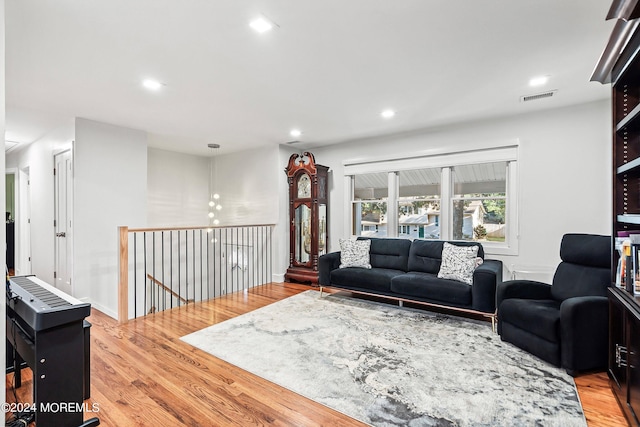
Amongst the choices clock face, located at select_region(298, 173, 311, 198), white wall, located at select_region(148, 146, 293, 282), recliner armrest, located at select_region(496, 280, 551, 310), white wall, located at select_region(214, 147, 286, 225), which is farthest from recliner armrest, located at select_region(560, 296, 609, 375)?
white wall, located at select_region(214, 147, 286, 225)

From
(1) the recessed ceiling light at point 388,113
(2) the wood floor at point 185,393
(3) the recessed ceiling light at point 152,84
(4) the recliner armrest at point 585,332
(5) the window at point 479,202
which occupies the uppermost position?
(1) the recessed ceiling light at point 388,113

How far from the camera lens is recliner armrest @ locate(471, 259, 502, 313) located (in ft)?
11.0

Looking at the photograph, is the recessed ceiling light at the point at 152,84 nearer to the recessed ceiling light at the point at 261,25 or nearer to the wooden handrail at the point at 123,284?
the recessed ceiling light at the point at 261,25

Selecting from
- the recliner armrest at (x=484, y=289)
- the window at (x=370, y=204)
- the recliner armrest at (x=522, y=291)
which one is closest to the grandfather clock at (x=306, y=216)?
the window at (x=370, y=204)

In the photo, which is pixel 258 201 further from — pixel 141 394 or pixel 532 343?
pixel 532 343

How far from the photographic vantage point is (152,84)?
3.03 m

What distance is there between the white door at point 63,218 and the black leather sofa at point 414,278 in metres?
3.36

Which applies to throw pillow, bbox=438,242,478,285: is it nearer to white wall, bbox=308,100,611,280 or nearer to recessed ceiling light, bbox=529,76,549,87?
white wall, bbox=308,100,611,280

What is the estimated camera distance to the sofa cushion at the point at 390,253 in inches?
179

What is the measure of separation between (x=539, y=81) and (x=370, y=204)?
2.96 m

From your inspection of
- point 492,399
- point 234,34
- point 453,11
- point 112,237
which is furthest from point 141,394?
point 453,11

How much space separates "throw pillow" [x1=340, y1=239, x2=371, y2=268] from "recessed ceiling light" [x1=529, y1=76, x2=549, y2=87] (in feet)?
9.02

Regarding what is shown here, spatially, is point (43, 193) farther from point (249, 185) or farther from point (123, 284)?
point (249, 185)

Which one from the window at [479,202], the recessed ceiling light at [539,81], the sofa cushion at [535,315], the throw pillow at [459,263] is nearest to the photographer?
the sofa cushion at [535,315]
